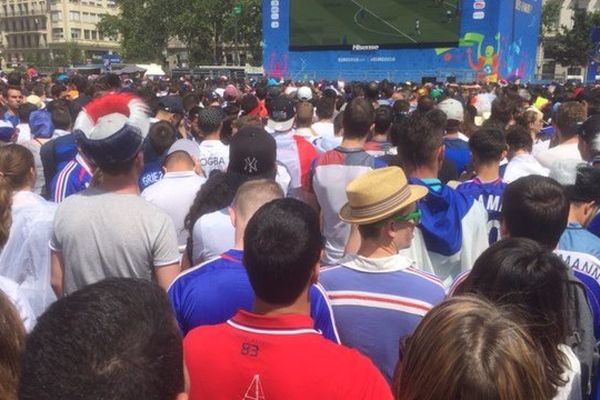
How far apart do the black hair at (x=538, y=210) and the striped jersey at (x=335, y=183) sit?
1594 millimetres

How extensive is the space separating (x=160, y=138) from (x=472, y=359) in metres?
4.42

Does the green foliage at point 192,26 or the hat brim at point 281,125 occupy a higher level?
the green foliage at point 192,26

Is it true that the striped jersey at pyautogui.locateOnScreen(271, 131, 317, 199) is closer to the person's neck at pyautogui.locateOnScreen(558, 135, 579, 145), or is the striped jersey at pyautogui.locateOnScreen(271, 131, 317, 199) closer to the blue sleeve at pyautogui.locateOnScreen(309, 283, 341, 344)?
the person's neck at pyautogui.locateOnScreen(558, 135, 579, 145)

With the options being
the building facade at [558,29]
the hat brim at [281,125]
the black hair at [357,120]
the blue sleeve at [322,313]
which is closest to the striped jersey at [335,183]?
the black hair at [357,120]

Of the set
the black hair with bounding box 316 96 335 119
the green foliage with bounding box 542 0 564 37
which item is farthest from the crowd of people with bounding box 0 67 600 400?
the green foliage with bounding box 542 0 564 37

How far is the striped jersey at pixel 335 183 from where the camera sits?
14.4ft

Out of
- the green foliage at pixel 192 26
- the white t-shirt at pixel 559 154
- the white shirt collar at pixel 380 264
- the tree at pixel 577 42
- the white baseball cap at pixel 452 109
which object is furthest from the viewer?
the green foliage at pixel 192 26

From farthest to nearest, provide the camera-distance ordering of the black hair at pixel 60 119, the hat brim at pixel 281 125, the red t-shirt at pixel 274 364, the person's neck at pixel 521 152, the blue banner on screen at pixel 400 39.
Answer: the blue banner on screen at pixel 400 39
the black hair at pixel 60 119
the hat brim at pixel 281 125
the person's neck at pixel 521 152
the red t-shirt at pixel 274 364

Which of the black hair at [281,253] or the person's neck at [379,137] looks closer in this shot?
the black hair at [281,253]

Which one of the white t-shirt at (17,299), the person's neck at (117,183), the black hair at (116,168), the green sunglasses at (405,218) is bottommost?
the white t-shirt at (17,299)

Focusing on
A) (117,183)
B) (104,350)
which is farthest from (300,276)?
(117,183)

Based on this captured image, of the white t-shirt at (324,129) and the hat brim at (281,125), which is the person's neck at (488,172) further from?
the white t-shirt at (324,129)

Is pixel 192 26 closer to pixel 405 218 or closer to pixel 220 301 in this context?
pixel 405 218

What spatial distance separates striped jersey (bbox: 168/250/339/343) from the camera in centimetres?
244
